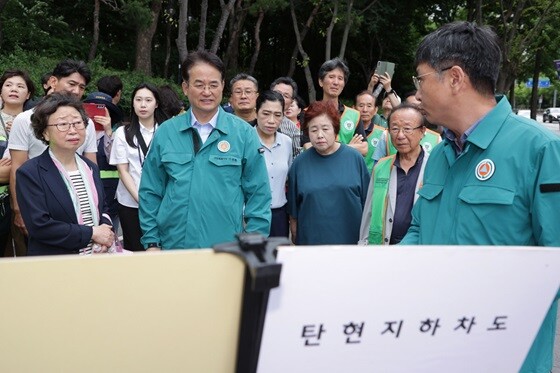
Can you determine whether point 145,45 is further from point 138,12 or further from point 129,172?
Result: point 129,172

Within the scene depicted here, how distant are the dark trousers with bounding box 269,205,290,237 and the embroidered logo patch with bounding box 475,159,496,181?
2.68m

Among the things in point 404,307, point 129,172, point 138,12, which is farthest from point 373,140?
point 138,12

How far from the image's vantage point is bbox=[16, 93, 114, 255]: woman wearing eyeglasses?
2936 mm

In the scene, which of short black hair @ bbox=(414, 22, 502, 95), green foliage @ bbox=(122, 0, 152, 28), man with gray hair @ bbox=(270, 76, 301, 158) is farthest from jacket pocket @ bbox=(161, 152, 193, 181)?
green foliage @ bbox=(122, 0, 152, 28)

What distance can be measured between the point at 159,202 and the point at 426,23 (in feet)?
75.3

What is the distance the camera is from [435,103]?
183 centimetres

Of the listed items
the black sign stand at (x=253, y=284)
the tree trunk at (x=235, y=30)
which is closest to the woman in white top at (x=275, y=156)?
the black sign stand at (x=253, y=284)

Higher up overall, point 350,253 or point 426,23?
point 426,23

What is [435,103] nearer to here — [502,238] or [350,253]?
[502,238]

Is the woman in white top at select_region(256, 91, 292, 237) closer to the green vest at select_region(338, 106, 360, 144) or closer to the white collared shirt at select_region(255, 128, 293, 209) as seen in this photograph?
the white collared shirt at select_region(255, 128, 293, 209)

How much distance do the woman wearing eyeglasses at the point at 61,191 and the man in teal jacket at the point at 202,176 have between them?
303mm

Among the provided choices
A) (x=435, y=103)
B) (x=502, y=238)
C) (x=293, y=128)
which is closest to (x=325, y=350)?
(x=502, y=238)

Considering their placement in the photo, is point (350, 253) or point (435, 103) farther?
point (435, 103)

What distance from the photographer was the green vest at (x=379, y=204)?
3536mm
